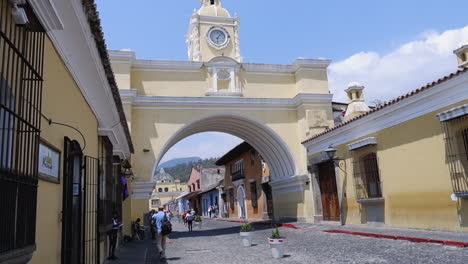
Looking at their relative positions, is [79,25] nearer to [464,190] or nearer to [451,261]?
[451,261]

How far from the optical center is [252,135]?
19562 mm

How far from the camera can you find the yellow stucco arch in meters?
17.6

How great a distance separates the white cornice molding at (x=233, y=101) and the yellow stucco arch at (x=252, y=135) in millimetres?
566

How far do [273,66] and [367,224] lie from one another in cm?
855

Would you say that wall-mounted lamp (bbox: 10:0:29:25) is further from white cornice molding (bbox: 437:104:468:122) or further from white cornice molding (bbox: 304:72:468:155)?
white cornice molding (bbox: 304:72:468:155)

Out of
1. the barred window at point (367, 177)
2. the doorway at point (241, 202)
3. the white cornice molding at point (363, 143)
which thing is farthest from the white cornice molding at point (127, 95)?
the doorway at point (241, 202)

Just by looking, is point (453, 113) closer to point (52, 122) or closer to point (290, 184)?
point (52, 122)

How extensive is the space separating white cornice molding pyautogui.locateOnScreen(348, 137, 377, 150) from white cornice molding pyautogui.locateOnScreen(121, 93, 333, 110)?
4.86 metres

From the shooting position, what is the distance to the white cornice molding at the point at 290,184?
17489 mm

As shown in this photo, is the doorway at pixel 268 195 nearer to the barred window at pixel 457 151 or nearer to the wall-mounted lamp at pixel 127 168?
the wall-mounted lamp at pixel 127 168

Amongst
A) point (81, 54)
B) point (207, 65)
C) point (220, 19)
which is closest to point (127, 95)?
point (207, 65)

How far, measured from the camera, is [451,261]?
6406 millimetres

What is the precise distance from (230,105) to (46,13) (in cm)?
1430

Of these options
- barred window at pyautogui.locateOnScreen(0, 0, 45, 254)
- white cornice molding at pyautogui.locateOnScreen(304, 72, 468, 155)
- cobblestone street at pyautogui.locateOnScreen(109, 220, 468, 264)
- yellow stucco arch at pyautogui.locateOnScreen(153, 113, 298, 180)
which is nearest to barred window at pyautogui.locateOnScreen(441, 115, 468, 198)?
white cornice molding at pyautogui.locateOnScreen(304, 72, 468, 155)
